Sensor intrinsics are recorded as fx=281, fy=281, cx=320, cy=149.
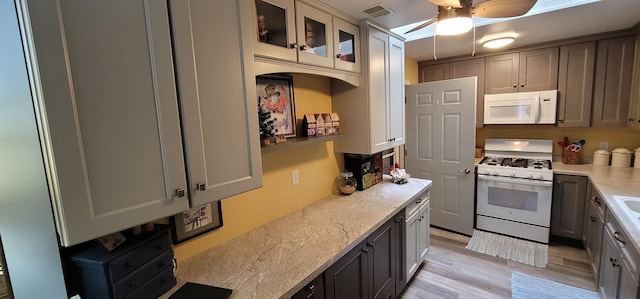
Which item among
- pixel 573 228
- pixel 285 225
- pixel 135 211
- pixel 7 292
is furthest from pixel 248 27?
pixel 573 228

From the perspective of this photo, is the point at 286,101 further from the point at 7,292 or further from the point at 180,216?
the point at 7,292

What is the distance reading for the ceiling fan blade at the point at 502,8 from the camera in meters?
1.50

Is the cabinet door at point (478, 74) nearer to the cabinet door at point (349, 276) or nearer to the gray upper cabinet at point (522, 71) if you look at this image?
the gray upper cabinet at point (522, 71)

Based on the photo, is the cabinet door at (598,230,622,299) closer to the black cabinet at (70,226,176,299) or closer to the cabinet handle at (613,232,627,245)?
the cabinet handle at (613,232,627,245)

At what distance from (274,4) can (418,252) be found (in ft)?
7.66

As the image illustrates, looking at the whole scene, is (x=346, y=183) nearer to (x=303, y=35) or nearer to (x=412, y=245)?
(x=412, y=245)

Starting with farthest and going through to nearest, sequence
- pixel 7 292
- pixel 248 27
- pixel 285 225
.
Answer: pixel 285 225
pixel 248 27
pixel 7 292

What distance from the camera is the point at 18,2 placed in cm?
70

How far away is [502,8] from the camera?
62.1 inches

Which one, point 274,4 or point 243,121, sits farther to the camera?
point 274,4

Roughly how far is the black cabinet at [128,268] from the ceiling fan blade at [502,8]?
1965 millimetres

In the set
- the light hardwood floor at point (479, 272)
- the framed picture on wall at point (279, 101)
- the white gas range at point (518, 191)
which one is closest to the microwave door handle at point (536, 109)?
the white gas range at point (518, 191)

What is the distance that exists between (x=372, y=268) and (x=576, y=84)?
3.14m

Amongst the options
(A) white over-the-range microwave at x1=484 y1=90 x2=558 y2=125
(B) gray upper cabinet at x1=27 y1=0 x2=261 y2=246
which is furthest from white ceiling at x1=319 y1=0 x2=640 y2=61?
(B) gray upper cabinet at x1=27 y1=0 x2=261 y2=246
